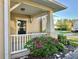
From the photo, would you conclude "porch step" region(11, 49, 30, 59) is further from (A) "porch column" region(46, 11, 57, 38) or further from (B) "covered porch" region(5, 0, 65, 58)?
(A) "porch column" region(46, 11, 57, 38)

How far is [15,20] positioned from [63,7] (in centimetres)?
70

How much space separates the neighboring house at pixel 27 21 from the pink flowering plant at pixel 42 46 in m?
0.07

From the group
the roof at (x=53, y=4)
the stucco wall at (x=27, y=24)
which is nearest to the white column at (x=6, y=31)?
the stucco wall at (x=27, y=24)

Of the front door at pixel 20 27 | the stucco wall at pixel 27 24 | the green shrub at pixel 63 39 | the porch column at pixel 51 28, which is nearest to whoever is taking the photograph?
the green shrub at pixel 63 39

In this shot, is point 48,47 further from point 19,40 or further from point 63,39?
point 19,40

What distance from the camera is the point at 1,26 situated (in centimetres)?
172

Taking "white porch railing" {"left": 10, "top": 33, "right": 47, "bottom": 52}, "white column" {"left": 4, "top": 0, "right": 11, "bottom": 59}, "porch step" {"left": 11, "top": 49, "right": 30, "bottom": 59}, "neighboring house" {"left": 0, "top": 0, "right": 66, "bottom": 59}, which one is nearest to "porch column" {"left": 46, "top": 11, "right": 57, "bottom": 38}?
"neighboring house" {"left": 0, "top": 0, "right": 66, "bottom": 59}

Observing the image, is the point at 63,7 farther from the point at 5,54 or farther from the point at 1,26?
the point at 5,54

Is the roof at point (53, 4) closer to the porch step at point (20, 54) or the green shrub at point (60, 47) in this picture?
the green shrub at point (60, 47)

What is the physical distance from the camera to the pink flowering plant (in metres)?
1.84

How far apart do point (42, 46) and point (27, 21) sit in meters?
0.44

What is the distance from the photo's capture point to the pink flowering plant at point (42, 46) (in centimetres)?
184

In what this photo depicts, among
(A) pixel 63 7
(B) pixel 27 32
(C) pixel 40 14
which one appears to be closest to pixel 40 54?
(B) pixel 27 32

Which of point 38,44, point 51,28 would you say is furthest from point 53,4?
point 38,44
